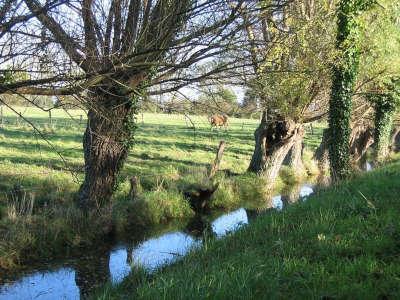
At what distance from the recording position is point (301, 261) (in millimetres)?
6387

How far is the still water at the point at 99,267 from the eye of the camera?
9.40m

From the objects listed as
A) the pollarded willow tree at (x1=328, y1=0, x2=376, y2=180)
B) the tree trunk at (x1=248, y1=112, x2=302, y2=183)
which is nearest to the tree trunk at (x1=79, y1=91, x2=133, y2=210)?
the pollarded willow tree at (x1=328, y1=0, x2=376, y2=180)

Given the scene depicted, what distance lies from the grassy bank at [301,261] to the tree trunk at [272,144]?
1043 centimetres

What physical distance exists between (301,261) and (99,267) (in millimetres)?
6118

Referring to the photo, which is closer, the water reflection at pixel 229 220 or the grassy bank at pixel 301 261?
the grassy bank at pixel 301 261

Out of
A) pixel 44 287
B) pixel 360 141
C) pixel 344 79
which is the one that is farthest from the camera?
pixel 360 141

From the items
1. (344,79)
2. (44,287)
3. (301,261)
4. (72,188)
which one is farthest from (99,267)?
(344,79)

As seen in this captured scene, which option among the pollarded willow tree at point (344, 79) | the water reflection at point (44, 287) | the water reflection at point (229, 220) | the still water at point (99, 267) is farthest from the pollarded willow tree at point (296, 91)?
the water reflection at point (44, 287)

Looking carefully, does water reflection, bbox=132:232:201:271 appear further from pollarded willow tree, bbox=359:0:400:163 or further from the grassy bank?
pollarded willow tree, bbox=359:0:400:163

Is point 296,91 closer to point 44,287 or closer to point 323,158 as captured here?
point 44,287

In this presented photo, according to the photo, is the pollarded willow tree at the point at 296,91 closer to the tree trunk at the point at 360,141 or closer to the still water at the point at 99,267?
the still water at the point at 99,267

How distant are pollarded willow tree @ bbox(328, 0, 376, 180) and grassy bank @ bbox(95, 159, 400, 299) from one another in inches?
285

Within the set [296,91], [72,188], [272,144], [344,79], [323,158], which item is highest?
[344,79]

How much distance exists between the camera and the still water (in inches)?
370
